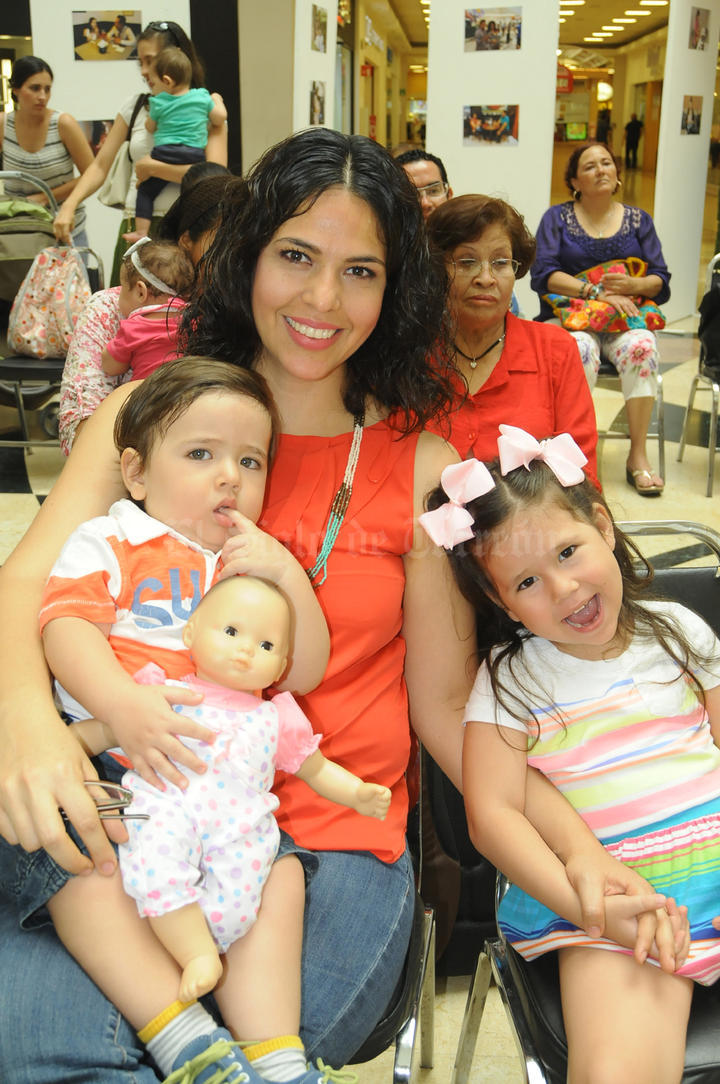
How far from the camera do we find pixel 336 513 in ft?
4.75

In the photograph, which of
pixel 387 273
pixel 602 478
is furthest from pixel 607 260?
pixel 387 273

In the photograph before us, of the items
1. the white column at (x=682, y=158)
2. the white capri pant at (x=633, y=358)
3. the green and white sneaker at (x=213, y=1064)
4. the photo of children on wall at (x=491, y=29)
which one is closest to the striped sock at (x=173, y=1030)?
the green and white sneaker at (x=213, y=1064)

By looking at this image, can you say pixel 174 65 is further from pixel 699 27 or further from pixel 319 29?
pixel 699 27

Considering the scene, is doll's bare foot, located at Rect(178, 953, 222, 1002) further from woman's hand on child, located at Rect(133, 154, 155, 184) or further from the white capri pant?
woman's hand on child, located at Rect(133, 154, 155, 184)

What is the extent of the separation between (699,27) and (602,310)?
13.4 ft

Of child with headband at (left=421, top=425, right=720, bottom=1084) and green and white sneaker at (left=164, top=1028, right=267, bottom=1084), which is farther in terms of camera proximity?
child with headband at (left=421, top=425, right=720, bottom=1084)

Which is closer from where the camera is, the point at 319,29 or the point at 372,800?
the point at 372,800

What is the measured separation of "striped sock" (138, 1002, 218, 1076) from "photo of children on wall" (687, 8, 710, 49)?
7.72 metres

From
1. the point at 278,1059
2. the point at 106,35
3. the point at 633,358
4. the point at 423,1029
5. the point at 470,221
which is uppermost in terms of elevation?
the point at 106,35

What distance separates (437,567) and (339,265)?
0.45 meters

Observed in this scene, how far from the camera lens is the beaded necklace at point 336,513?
1.41 metres

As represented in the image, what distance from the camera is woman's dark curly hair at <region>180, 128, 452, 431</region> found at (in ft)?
4.65

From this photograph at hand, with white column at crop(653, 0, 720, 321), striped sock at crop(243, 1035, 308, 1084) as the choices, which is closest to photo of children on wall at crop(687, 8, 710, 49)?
white column at crop(653, 0, 720, 321)

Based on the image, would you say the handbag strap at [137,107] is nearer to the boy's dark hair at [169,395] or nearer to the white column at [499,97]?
the white column at [499,97]
